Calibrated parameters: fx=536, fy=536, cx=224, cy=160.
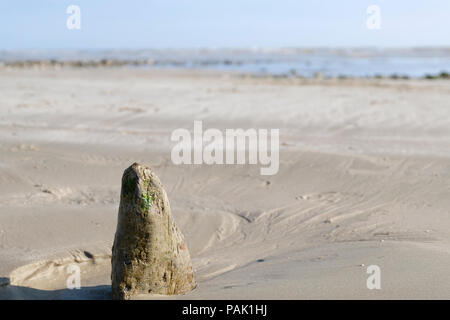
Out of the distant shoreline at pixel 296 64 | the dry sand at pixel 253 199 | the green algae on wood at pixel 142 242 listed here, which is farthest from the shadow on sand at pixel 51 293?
the distant shoreline at pixel 296 64

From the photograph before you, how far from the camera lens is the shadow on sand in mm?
3885

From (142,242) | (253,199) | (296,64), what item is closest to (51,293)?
(142,242)

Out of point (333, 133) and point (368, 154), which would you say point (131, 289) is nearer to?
point (368, 154)

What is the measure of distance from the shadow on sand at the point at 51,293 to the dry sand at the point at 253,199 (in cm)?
2

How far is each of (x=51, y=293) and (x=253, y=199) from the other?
3191 mm

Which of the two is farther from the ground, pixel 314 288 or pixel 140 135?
pixel 140 135

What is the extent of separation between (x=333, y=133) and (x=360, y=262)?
6.43m

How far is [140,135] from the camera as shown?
32.9ft

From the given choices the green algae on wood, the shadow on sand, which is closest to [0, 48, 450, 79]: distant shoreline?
the green algae on wood

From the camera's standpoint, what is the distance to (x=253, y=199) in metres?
6.72

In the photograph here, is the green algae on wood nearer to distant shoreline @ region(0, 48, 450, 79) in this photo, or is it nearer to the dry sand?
the dry sand

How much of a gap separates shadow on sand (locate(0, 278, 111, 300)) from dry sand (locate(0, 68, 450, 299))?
0.02 metres

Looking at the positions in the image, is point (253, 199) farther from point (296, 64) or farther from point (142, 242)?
point (296, 64)

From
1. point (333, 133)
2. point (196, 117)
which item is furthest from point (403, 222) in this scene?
point (196, 117)
